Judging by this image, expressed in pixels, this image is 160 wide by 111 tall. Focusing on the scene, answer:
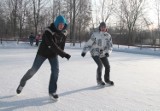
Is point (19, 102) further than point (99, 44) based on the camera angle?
No

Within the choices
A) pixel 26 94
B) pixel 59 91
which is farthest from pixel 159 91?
pixel 26 94

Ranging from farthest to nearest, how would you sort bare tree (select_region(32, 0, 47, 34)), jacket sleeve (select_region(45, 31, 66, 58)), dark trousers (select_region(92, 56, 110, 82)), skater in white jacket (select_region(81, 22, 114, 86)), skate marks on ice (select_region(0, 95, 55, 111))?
bare tree (select_region(32, 0, 47, 34)), dark trousers (select_region(92, 56, 110, 82)), skater in white jacket (select_region(81, 22, 114, 86)), jacket sleeve (select_region(45, 31, 66, 58)), skate marks on ice (select_region(0, 95, 55, 111))

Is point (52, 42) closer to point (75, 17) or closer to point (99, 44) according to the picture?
point (99, 44)

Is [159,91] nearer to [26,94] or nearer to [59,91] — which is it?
[59,91]

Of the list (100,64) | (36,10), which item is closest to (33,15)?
(36,10)

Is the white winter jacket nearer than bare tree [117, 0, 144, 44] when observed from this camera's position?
Yes

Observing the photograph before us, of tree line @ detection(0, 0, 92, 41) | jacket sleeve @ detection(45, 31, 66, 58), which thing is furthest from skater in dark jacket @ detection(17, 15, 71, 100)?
tree line @ detection(0, 0, 92, 41)

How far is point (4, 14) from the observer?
48125 mm

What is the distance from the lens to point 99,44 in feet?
21.0

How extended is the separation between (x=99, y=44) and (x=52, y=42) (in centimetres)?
185

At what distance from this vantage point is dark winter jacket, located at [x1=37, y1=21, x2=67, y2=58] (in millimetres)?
4734

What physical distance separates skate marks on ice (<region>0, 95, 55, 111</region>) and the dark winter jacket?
2.43ft

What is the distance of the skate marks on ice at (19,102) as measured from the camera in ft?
14.7

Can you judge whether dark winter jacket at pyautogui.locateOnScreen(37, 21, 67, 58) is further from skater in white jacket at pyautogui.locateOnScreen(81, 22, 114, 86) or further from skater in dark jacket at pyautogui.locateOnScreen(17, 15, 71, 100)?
skater in white jacket at pyautogui.locateOnScreen(81, 22, 114, 86)
